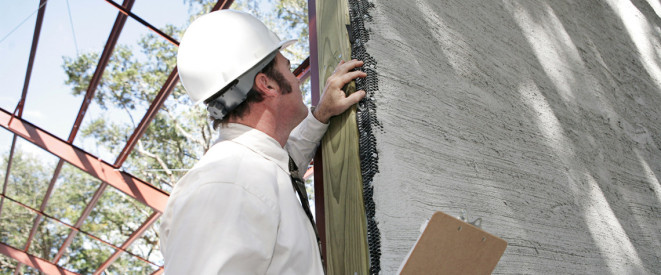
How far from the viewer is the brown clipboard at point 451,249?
3.93 ft

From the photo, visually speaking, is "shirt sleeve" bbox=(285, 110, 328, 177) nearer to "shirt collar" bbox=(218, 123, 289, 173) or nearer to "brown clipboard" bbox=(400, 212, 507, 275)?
"shirt collar" bbox=(218, 123, 289, 173)

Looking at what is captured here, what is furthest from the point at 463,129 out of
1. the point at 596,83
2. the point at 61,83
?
the point at 61,83

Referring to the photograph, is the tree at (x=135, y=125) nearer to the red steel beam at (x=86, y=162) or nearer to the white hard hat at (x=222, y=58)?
the red steel beam at (x=86, y=162)

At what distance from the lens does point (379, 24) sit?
1801 millimetres

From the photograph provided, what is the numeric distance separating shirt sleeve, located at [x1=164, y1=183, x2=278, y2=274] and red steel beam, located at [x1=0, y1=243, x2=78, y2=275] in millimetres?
14422

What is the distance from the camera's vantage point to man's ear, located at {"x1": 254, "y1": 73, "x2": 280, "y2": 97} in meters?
1.79

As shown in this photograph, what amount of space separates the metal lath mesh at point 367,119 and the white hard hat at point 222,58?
0.94 ft

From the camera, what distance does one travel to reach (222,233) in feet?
4.19

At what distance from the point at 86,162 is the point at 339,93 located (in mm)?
8561

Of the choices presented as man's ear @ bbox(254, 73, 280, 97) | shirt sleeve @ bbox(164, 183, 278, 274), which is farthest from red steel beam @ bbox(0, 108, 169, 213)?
shirt sleeve @ bbox(164, 183, 278, 274)

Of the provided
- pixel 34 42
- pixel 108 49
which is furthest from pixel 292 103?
pixel 34 42

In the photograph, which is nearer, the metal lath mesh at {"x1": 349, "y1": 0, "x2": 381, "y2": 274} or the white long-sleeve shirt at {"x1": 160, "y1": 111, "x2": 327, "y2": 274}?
the white long-sleeve shirt at {"x1": 160, "y1": 111, "x2": 327, "y2": 274}

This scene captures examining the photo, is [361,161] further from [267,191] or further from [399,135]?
[267,191]

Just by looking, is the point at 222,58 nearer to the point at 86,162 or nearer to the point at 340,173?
the point at 340,173
